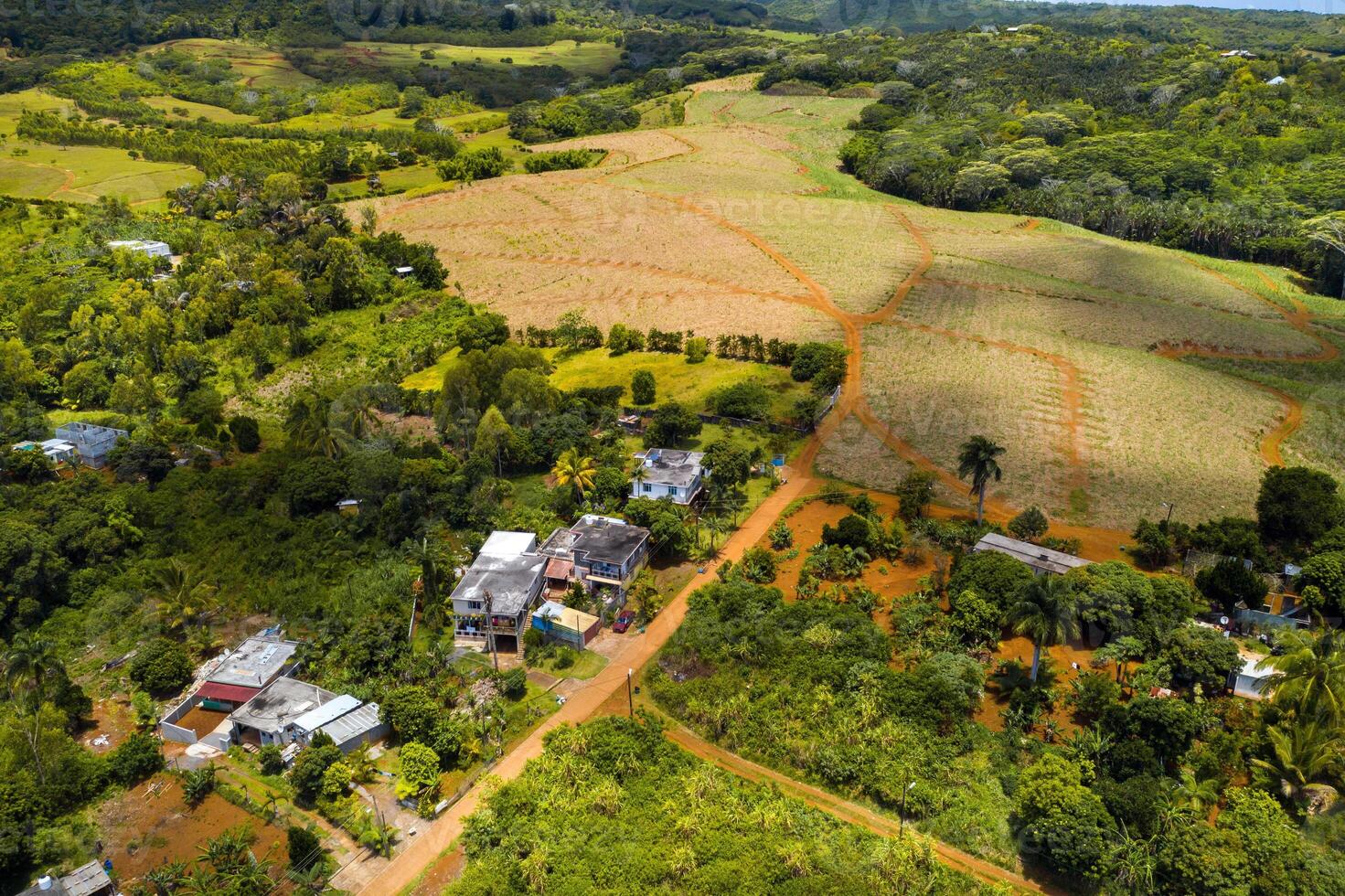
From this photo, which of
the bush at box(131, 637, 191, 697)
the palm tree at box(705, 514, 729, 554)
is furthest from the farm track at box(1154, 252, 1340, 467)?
the bush at box(131, 637, 191, 697)

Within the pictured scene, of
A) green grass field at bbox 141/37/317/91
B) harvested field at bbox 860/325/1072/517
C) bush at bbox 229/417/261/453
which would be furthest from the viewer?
green grass field at bbox 141/37/317/91

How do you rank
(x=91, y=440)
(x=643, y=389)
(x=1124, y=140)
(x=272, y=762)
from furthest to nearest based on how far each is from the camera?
(x=1124, y=140), (x=643, y=389), (x=91, y=440), (x=272, y=762)

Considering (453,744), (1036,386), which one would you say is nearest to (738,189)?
(1036,386)

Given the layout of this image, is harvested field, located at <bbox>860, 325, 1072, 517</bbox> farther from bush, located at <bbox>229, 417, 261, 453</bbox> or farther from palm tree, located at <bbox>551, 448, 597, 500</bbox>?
bush, located at <bbox>229, 417, 261, 453</bbox>

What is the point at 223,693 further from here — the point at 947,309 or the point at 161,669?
the point at 947,309

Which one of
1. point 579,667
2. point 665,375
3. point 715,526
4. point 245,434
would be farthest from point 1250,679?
point 245,434
